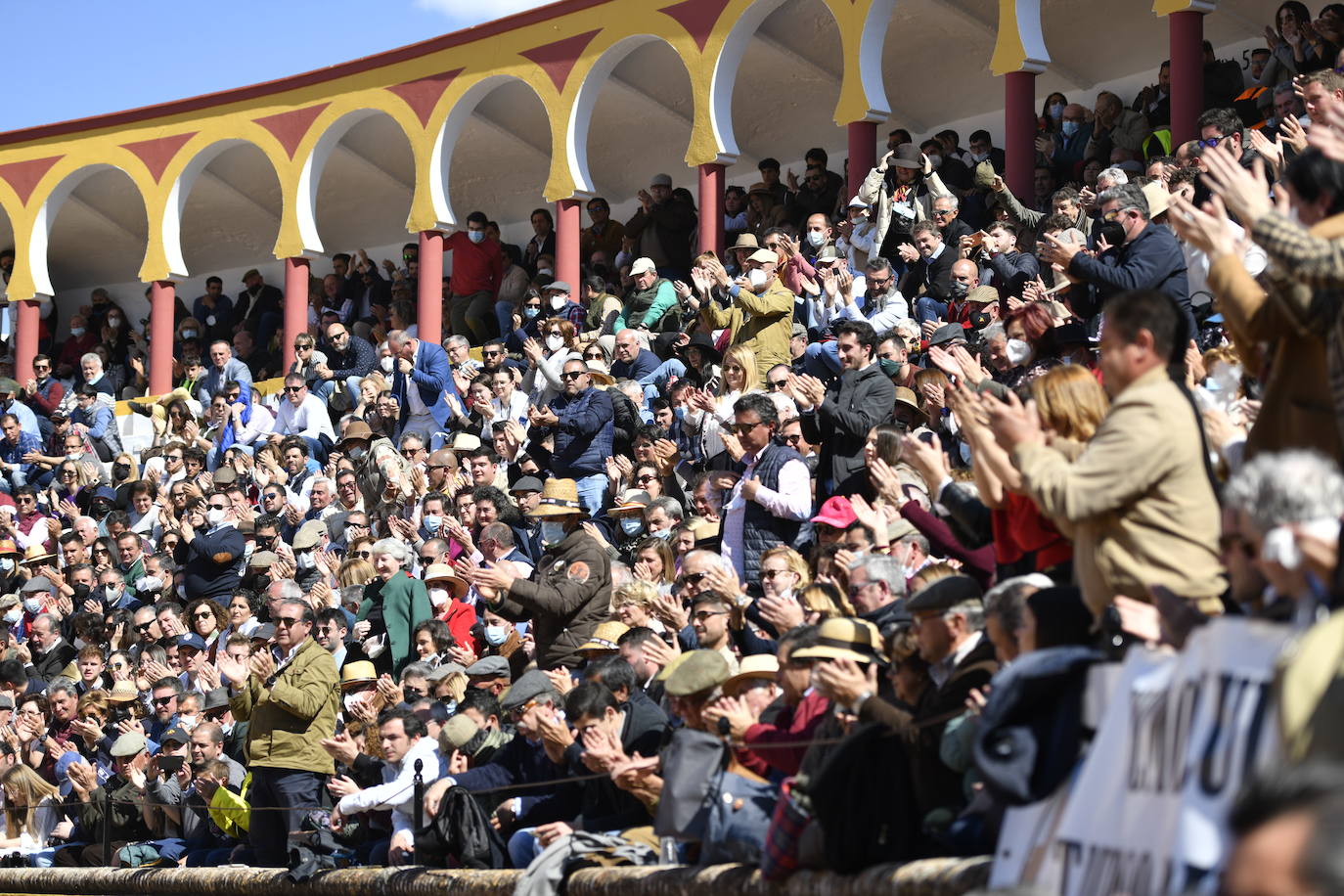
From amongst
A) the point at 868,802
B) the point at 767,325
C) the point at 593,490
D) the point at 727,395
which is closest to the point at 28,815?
the point at 593,490

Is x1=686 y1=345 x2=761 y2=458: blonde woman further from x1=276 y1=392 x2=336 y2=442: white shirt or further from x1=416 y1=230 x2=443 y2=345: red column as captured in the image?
x1=416 y1=230 x2=443 y2=345: red column

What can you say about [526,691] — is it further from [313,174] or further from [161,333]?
[161,333]

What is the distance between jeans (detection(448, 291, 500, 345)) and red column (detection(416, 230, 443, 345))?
0.18m

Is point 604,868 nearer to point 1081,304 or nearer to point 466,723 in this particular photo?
point 466,723

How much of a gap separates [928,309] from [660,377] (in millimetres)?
2389

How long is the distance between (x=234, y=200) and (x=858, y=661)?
797 inches

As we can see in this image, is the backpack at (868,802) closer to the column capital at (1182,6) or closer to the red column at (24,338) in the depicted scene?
the column capital at (1182,6)

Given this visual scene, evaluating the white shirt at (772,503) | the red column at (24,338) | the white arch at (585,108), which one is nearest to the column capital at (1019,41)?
the white arch at (585,108)

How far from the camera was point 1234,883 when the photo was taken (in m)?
2.30

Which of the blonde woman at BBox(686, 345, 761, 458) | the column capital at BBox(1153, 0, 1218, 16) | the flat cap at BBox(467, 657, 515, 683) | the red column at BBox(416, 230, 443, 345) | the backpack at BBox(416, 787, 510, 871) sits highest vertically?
the column capital at BBox(1153, 0, 1218, 16)

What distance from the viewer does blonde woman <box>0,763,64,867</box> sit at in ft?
37.4

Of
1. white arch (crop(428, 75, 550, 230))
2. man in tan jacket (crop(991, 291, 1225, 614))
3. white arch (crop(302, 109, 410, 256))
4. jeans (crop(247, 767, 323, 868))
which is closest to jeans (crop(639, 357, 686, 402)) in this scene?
jeans (crop(247, 767, 323, 868))

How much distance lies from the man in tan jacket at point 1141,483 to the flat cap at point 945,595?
72 cm

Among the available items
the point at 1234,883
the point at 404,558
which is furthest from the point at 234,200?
the point at 1234,883
